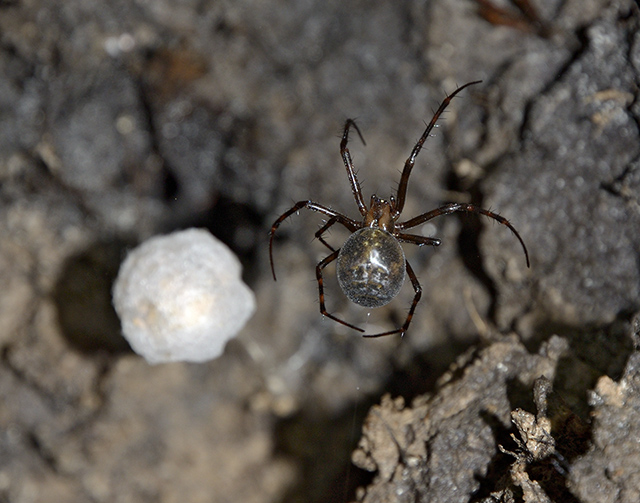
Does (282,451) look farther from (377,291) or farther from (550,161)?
(550,161)

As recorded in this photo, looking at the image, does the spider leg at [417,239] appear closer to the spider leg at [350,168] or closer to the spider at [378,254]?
the spider at [378,254]

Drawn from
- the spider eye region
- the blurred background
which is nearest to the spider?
the spider eye region

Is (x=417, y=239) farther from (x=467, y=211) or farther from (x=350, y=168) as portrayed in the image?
(x=350, y=168)

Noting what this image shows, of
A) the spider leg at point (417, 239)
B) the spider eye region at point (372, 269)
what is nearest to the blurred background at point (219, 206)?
the spider leg at point (417, 239)

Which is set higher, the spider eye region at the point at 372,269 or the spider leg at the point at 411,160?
the spider leg at the point at 411,160

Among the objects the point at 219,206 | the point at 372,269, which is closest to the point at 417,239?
the point at 372,269

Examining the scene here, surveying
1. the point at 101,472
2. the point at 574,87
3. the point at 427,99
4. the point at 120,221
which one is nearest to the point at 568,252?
the point at 574,87
